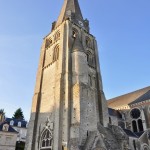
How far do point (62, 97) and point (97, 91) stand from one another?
5.60 m

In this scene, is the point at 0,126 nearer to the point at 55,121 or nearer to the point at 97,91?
the point at 55,121

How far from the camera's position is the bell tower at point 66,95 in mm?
16814

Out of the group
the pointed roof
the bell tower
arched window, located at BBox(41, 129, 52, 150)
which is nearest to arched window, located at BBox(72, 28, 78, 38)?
the bell tower

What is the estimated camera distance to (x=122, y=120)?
1206 inches

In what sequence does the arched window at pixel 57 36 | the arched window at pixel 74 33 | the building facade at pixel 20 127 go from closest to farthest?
the arched window at pixel 74 33 < the arched window at pixel 57 36 < the building facade at pixel 20 127

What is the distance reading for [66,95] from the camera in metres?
18.6

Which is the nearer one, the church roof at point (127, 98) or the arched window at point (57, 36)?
the arched window at point (57, 36)

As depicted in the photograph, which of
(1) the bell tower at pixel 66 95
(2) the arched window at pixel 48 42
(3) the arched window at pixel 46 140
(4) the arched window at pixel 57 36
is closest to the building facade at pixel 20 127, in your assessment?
(1) the bell tower at pixel 66 95

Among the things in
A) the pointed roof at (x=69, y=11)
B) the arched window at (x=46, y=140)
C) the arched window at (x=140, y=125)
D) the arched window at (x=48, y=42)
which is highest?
the pointed roof at (x=69, y=11)

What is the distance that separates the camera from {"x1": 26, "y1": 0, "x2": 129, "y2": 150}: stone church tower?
16.8 m

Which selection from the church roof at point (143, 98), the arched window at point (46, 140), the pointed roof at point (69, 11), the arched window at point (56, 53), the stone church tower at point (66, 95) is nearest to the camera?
the stone church tower at point (66, 95)

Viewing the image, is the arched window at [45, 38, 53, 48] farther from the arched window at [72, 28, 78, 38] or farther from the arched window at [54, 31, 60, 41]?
the arched window at [72, 28, 78, 38]

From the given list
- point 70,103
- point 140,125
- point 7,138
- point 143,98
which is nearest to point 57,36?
point 70,103

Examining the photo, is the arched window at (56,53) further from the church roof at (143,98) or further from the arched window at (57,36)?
the church roof at (143,98)
